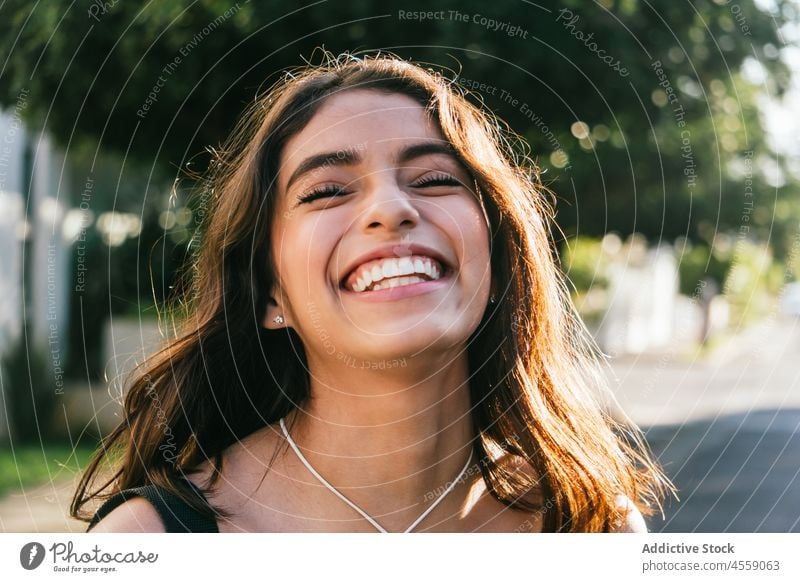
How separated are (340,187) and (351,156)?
60 millimetres

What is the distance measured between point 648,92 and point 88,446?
494cm

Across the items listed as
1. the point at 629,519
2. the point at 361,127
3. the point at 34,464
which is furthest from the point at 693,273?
the point at 361,127

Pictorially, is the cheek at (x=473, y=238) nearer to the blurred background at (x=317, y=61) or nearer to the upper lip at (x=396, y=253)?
the upper lip at (x=396, y=253)

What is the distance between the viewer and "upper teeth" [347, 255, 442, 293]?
1.63 meters

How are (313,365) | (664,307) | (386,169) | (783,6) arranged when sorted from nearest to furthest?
(386,169) < (313,365) < (783,6) < (664,307)

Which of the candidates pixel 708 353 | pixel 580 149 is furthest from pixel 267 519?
pixel 708 353

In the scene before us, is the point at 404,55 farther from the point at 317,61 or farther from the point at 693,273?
the point at 693,273

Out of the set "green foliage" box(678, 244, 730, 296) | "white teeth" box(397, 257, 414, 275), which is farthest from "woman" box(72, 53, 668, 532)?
"green foliage" box(678, 244, 730, 296)

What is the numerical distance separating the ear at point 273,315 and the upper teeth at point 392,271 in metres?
0.20

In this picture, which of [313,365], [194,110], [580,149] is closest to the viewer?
[313,365]

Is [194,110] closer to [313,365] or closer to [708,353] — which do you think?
[313,365]

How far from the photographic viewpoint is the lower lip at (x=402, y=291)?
5.31ft

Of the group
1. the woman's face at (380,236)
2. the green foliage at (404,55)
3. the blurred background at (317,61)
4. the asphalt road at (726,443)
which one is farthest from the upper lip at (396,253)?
the asphalt road at (726,443)
